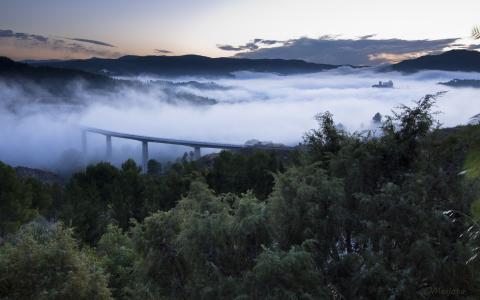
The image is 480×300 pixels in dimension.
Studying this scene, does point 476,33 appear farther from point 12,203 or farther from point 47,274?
point 12,203

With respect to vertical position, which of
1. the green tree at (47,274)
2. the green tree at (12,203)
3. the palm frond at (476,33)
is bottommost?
the green tree at (12,203)

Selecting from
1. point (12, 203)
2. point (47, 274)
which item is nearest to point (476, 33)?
point (47, 274)

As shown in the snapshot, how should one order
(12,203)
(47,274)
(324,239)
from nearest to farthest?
(47,274), (324,239), (12,203)

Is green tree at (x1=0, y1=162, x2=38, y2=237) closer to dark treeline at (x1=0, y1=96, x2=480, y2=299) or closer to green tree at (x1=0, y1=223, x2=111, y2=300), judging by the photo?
dark treeline at (x1=0, y1=96, x2=480, y2=299)

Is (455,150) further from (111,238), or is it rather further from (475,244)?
(111,238)

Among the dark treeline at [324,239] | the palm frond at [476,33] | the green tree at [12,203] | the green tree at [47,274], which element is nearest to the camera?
the palm frond at [476,33]

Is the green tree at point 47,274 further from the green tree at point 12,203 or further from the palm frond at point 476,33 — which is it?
the green tree at point 12,203

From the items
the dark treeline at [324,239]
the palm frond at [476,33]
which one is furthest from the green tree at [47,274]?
the palm frond at [476,33]

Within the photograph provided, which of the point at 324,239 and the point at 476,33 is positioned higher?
the point at 476,33

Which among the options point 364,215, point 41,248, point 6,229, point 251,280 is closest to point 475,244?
point 364,215

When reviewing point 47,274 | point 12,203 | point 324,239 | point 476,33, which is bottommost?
point 12,203

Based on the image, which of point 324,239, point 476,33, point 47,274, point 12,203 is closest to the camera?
point 476,33

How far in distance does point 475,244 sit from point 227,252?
8039 millimetres

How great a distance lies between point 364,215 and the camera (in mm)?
18312
